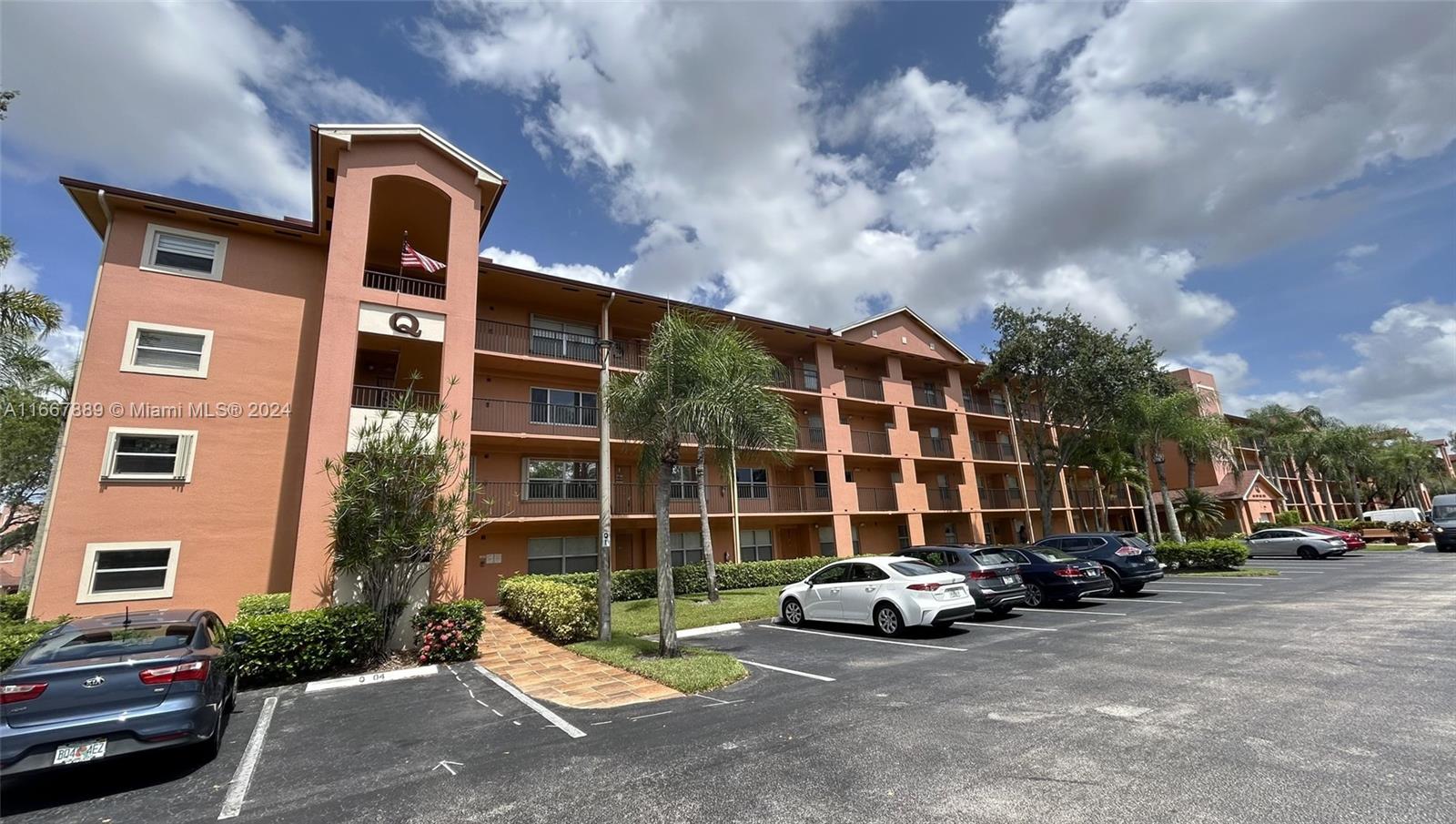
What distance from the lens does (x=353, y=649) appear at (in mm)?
10023

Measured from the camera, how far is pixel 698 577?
750 inches

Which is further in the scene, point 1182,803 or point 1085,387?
point 1085,387

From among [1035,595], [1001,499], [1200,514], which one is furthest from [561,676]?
[1200,514]

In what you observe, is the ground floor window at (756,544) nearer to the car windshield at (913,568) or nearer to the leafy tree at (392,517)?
the car windshield at (913,568)

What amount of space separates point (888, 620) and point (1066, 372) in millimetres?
21009

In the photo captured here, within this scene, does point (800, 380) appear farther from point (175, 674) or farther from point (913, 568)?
point (175, 674)

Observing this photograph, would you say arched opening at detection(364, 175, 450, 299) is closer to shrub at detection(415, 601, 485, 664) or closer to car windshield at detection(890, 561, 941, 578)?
shrub at detection(415, 601, 485, 664)

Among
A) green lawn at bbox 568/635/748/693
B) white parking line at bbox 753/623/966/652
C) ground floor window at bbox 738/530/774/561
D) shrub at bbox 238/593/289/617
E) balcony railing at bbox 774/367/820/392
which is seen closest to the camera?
green lawn at bbox 568/635/748/693

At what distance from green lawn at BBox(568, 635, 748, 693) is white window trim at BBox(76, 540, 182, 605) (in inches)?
406

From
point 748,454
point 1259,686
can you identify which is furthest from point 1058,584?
point 748,454

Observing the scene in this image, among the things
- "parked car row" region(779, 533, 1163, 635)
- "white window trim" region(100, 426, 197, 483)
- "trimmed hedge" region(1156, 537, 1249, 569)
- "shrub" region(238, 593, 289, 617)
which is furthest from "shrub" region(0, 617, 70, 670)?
"trimmed hedge" region(1156, 537, 1249, 569)

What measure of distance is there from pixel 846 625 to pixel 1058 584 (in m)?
5.67

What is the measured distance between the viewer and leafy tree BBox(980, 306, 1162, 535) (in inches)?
1016

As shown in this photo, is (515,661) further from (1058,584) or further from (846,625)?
(1058,584)
